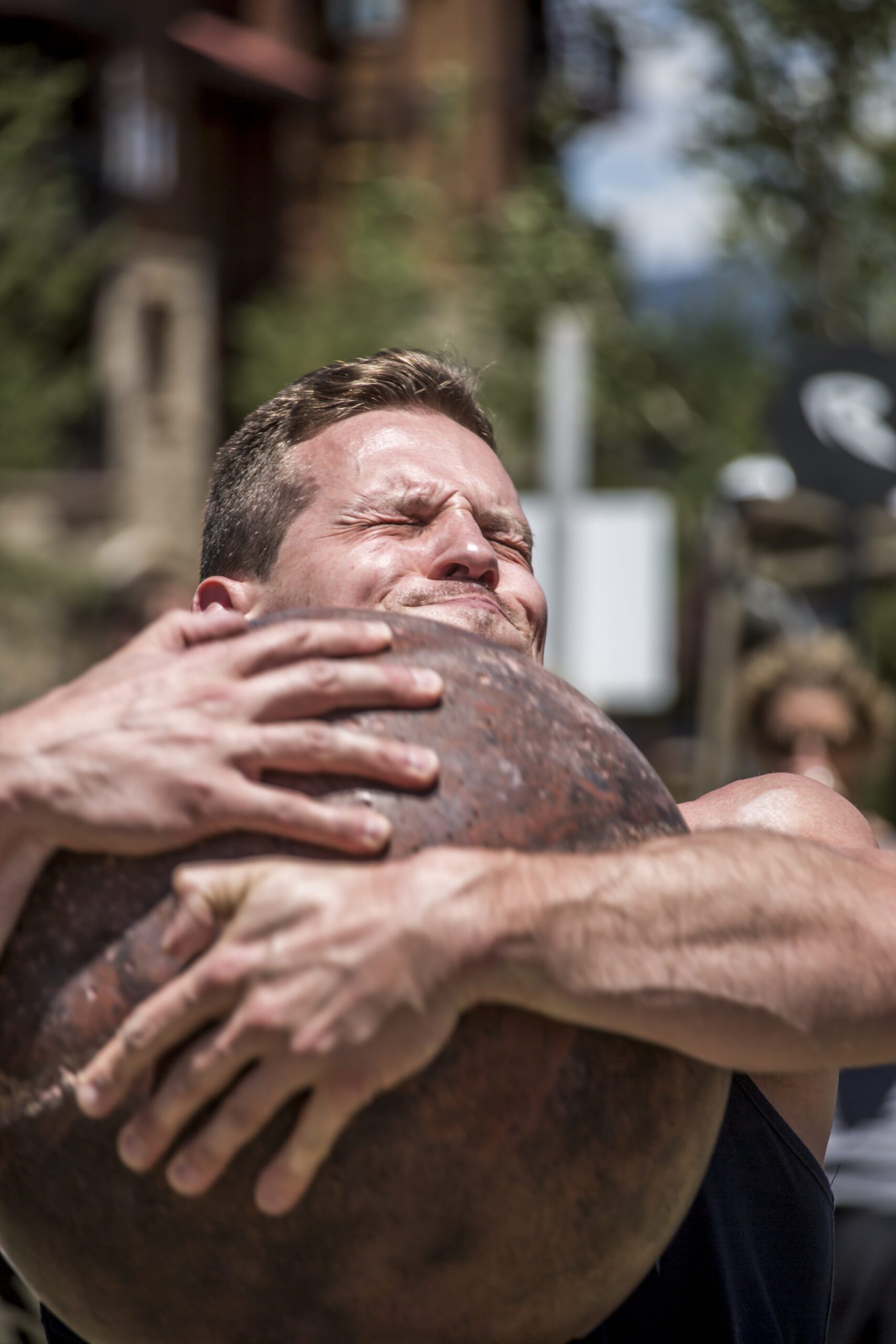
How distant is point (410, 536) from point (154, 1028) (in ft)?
4.06

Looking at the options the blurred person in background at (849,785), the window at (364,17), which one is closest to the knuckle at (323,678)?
the blurred person in background at (849,785)

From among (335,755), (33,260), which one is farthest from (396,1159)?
(33,260)

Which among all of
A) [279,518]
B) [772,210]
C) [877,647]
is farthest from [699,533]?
[279,518]

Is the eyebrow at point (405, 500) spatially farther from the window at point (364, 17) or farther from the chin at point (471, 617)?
the window at point (364, 17)

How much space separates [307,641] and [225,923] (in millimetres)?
386

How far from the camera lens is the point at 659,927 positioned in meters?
1.87

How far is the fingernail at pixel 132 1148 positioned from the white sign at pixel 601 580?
17.3ft

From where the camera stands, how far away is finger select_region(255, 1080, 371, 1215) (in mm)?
1745

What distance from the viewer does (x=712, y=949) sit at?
A: 189 cm

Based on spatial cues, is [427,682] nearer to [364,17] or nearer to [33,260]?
[33,260]

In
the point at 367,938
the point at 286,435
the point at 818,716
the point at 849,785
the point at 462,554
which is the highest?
the point at 286,435

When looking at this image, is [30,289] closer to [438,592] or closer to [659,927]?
[438,592]

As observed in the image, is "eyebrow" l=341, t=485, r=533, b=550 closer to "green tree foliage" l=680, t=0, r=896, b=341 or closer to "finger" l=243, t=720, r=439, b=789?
"finger" l=243, t=720, r=439, b=789

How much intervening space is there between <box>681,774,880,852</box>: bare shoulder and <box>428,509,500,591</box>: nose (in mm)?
553
